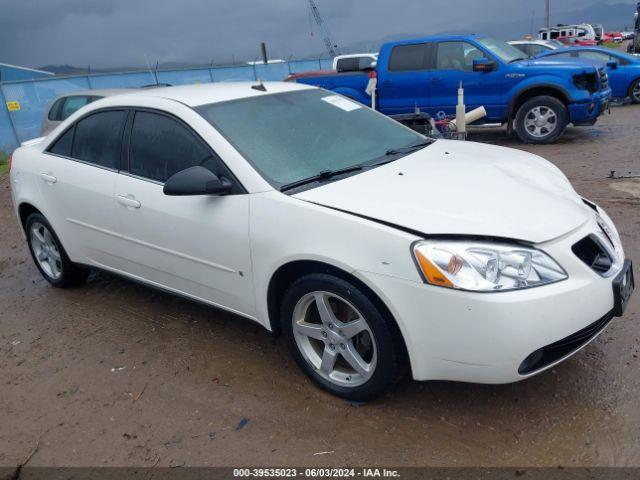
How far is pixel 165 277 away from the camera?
11.8 feet

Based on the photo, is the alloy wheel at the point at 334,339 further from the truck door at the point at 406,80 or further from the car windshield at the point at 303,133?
the truck door at the point at 406,80

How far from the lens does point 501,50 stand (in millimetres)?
10156

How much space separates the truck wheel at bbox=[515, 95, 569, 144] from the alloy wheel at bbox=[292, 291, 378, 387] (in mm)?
7835

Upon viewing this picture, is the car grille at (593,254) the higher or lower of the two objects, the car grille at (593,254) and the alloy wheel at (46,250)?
the higher

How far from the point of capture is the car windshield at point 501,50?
980cm

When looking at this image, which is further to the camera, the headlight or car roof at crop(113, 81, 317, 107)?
car roof at crop(113, 81, 317, 107)

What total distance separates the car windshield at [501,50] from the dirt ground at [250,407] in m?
7.13

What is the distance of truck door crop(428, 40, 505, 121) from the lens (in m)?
9.68

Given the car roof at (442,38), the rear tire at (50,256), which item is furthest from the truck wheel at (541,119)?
the rear tire at (50,256)

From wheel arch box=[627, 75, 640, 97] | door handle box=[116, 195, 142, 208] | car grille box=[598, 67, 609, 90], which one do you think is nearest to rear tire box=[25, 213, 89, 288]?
door handle box=[116, 195, 142, 208]

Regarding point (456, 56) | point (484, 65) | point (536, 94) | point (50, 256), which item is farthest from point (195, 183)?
point (456, 56)

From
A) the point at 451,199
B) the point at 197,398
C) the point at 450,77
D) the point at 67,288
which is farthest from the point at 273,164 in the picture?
the point at 450,77

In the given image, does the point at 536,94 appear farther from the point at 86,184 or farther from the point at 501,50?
the point at 86,184

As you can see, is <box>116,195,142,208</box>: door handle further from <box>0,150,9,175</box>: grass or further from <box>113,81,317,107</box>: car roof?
<box>0,150,9,175</box>: grass
